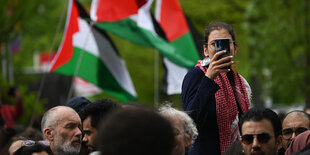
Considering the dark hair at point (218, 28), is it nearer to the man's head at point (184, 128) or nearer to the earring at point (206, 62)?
the earring at point (206, 62)

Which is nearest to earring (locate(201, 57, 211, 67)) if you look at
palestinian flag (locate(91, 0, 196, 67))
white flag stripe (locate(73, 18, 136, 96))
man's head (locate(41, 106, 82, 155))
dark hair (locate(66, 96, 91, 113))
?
man's head (locate(41, 106, 82, 155))

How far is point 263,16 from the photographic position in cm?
2097

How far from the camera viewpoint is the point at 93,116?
6.29m

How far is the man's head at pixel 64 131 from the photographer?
612 centimetres

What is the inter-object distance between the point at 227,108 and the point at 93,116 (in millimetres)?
1292

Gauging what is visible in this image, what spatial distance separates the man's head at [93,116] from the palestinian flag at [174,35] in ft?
15.6

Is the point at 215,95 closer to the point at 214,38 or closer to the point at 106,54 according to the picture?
the point at 214,38

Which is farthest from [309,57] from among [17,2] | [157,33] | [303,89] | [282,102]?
[282,102]

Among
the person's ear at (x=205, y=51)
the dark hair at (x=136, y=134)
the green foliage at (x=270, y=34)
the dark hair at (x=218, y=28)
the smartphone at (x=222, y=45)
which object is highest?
the dark hair at (x=218, y=28)

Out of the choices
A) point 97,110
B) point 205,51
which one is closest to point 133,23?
point 97,110

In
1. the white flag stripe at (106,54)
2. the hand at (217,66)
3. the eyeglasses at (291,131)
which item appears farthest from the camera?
the white flag stripe at (106,54)

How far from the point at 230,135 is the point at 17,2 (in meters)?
12.4

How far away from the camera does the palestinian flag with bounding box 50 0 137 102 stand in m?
11.0

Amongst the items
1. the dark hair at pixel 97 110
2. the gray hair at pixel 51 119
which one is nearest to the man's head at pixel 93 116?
the dark hair at pixel 97 110
